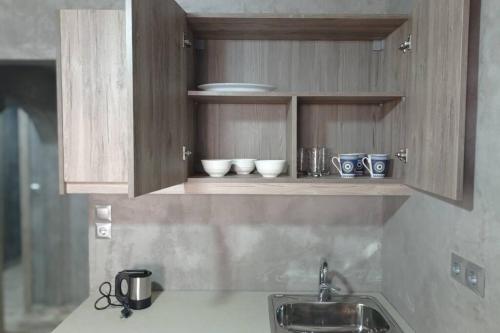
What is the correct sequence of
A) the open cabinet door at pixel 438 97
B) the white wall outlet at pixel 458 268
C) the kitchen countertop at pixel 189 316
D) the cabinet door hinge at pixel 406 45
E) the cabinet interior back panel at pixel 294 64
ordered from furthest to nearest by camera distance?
1. the cabinet interior back panel at pixel 294 64
2. the kitchen countertop at pixel 189 316
3. the cabinet door hinge at pixel 406 45
4. the white wall outlet at pixel 458 268
5. the open cabinet door at pixel 438 97

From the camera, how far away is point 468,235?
1.08 m

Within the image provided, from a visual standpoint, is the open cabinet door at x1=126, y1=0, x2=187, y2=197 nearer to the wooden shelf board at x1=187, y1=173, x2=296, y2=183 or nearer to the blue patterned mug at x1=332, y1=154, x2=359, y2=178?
the wooden shelf board at x1=187, y1=173, x2=296, y2=183

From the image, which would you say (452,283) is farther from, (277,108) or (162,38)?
(162,38)

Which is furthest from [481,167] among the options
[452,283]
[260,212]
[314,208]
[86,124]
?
[86,124]

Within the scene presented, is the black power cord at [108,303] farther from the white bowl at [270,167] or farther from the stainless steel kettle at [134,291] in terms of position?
the white bowl at [270,167]

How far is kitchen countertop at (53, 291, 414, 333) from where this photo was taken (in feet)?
4.73

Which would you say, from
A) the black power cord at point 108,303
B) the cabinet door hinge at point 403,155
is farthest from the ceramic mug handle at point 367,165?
the black power cord at point 108,303

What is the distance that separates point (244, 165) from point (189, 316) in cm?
67

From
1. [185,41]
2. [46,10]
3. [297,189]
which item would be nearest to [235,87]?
[185,41]

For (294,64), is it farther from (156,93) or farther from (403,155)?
(156,93)

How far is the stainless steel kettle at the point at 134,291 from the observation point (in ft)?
5.19

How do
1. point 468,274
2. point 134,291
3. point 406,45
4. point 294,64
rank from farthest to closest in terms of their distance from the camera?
point 294,64 < point 134,291 < point 406,45 < point 468,274

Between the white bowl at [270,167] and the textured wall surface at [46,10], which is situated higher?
the textured wall surface at [46,10]

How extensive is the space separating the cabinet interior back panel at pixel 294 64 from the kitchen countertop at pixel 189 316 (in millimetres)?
1013
